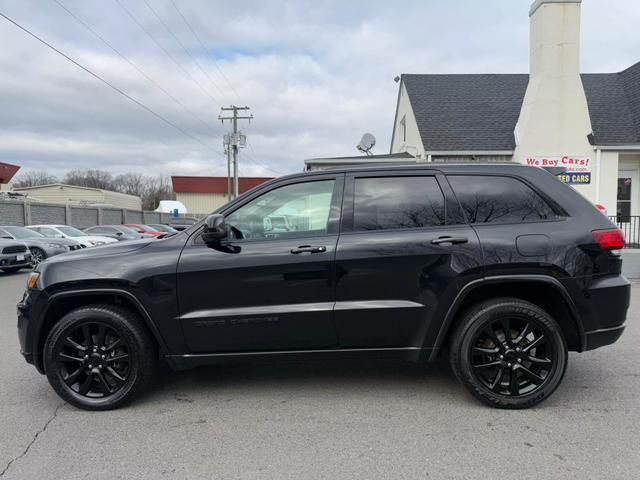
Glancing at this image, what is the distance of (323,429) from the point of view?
3104 millimetres

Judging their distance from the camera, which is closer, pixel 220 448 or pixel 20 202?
pixel 220 448

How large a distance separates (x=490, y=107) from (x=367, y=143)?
5.11m

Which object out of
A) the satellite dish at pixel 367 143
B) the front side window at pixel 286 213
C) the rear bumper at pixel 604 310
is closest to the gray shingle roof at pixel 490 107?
the satellite dish at pixel 367 143

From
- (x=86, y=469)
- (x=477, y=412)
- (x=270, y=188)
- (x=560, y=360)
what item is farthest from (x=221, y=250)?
(x=560, y=360)

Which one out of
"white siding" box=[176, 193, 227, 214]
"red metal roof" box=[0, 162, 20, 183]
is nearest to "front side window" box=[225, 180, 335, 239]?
"red metal roof" box=[0, 162, 20, 183]

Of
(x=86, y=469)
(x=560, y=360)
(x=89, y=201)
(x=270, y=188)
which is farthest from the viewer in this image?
(x=89, y=201)

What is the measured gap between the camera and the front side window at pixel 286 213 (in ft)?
Answer: 11.5

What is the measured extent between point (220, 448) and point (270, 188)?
1932 mm

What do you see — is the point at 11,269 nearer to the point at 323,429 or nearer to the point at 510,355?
the point at 323,429

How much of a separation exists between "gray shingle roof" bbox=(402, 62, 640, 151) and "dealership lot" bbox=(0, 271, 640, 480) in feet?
38.5

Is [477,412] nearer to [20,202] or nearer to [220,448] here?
[220,448]

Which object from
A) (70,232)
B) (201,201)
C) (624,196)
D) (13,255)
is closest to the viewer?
(13,255)

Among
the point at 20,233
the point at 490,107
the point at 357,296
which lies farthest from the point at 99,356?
the point at 490,107

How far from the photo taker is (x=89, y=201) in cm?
5119
